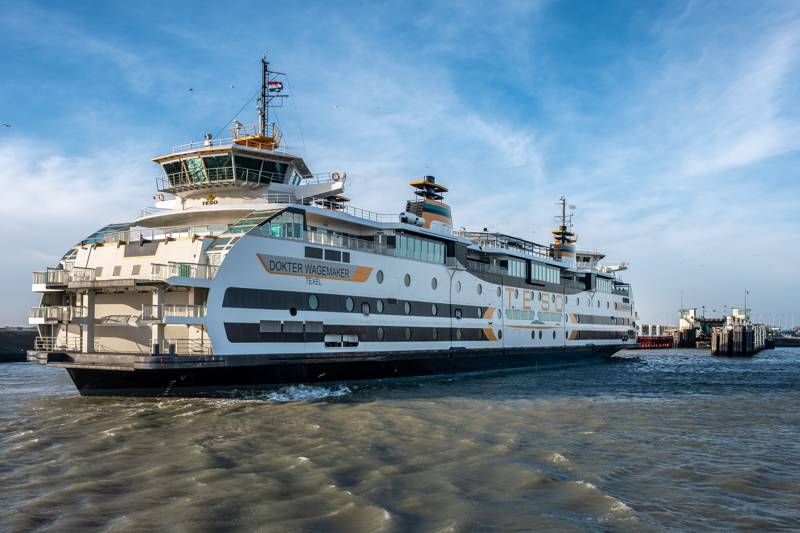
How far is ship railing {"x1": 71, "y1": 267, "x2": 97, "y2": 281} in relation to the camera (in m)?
22.5

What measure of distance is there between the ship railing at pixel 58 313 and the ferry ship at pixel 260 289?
65 mm

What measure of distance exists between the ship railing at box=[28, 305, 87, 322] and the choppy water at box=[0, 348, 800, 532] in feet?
8.88

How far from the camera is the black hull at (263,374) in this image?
2019 cm

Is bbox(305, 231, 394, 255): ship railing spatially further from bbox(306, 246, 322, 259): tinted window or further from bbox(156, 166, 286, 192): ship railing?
bbox(156, 166, 286, 192): ship railing

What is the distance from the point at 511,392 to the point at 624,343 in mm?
27441

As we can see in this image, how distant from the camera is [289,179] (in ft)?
87.3

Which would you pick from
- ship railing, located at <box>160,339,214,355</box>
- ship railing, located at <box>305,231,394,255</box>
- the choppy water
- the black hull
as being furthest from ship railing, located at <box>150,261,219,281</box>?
ship railing, located at <box>305,231,394,255</box>

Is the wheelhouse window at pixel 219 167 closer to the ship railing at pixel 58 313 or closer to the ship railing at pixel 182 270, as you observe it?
the ship railing at pixel 182 270

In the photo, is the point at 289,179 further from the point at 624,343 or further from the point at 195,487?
the point at 624,343

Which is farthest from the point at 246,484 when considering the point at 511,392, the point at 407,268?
the point at 407,268

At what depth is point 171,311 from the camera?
20734 millimetres

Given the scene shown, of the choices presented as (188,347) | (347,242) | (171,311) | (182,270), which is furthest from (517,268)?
(182,270)

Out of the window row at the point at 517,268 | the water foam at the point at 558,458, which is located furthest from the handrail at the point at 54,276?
the window row at the point at 517,268

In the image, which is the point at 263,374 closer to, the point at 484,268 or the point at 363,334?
the point at 363,334
